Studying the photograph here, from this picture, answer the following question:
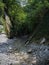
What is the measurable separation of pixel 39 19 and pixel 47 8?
1109mm

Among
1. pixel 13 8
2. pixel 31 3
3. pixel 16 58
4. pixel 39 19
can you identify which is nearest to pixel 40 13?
pixel 39 19

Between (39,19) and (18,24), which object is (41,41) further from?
(18,24)

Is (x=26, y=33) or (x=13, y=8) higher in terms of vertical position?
(x=13, y=8)

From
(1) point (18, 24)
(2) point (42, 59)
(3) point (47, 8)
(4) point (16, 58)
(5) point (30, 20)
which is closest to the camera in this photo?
(2) point (42, 59)

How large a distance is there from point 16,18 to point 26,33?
153cm

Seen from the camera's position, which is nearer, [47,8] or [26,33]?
[47,8]

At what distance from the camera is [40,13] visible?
13758 millimetres

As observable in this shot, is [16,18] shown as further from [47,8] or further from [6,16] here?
[47,8]

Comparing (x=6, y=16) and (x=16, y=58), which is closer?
(x=16, y=58)

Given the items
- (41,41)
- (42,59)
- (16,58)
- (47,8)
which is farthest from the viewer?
(47,8)

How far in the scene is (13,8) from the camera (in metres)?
17.4

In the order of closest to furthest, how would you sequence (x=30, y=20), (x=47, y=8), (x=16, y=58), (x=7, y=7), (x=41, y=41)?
1. (x=16, y=58)
2. (x=41, y=41)
3. (x=47, y=8)
4. (x=30, y=20)
5. (x=7, y=7)

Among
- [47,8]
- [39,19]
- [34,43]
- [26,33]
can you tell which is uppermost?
[47,8]

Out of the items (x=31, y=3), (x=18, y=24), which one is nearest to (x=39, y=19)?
(x=31, y=3)
